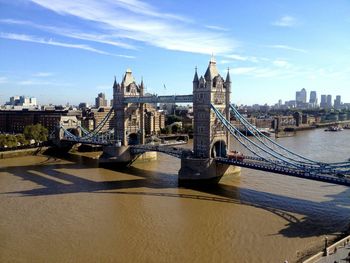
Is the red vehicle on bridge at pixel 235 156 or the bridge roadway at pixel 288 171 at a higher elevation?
the red vehicle on bridge at pixel 235 156

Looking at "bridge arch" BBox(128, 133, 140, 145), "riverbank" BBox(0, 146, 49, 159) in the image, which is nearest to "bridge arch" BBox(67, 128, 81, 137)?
"riverbank" BBox(0, 146, 49, 159)

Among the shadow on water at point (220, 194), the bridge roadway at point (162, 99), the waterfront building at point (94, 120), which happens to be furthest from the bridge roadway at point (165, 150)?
the waterfront building at point (94, 120)

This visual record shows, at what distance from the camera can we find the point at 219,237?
24422 millimetres

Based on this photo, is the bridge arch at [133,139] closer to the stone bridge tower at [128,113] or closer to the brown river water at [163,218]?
the stone bridge tower at [128,113]

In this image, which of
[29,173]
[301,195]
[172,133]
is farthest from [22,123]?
[301,195]

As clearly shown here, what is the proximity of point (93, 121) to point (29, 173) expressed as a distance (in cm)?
4512

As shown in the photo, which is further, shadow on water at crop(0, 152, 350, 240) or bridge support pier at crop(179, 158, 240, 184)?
bridge support pier at crop(179, 158, 240, 184)

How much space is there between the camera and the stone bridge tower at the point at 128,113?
2120 inches

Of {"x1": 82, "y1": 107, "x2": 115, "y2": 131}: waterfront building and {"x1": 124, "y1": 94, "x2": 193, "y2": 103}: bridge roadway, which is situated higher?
{"x1": 124, "y1": 94, "x2": 193, "y2": 103}: bridge roadway

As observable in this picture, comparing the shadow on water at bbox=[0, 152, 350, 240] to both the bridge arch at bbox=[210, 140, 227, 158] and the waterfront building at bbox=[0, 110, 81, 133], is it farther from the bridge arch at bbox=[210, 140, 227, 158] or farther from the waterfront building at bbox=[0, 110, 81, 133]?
the waterfront building at bbox=[0, 110, 81, 133]

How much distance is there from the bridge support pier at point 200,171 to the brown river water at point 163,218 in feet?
3.86

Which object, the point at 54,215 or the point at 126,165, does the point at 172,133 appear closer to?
the point at 126,165

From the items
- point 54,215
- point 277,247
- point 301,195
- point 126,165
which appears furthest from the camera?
point 126,165

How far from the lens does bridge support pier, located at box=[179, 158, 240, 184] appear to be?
1537 inches
